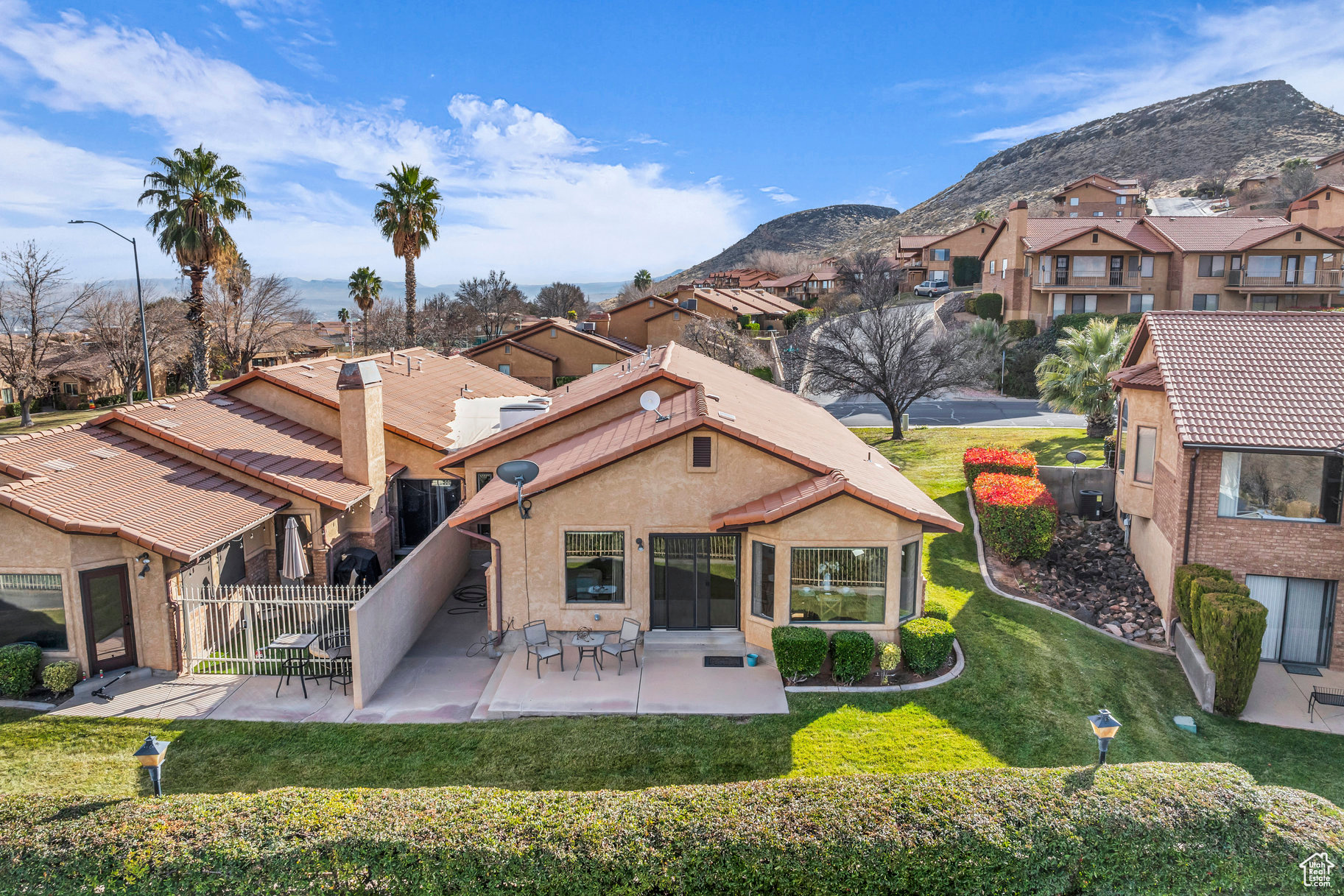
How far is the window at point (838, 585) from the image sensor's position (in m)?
14.9

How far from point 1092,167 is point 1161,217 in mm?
71992

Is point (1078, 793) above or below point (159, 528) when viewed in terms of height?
below

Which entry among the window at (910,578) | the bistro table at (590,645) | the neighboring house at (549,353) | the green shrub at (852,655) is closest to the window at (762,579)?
the green shrub at (852,655)

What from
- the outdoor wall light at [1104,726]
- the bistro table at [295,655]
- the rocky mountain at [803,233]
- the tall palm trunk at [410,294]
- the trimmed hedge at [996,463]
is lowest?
the bistro table at [295,655]

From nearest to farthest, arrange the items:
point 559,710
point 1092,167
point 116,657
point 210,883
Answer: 1. point 210,883
2. point 559,710
3. point 116,657
4. point 1092,167

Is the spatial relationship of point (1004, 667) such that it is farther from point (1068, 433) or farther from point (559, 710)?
point (1068, 433)

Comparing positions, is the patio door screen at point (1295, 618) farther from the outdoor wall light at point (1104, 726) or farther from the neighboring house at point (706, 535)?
the outdoor wall light at point (1104, 726)

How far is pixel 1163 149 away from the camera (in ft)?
379

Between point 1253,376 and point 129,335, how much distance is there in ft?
196

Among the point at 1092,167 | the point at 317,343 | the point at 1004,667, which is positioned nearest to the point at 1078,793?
the point at 1004,667

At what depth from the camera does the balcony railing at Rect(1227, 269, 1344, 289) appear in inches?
2048

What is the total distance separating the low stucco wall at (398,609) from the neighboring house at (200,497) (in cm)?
98

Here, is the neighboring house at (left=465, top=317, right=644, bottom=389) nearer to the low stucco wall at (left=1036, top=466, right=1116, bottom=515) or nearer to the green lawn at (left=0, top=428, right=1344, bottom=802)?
the low stucco wall at (left=1036, top=466, right=1116, bottom=515)

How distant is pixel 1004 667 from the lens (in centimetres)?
1538
